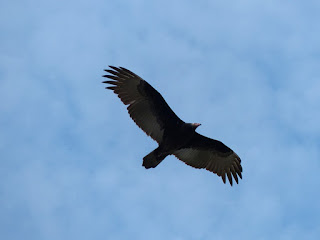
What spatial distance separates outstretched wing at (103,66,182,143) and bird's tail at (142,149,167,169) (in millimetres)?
436

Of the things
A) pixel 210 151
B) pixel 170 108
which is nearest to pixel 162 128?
pixel 170 108

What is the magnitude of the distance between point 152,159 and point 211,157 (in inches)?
79.4

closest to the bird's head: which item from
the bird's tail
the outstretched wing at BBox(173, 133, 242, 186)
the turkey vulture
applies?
the turkey vulture

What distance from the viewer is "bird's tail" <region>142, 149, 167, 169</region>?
16.3m

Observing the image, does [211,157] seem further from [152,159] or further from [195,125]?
[152,159]

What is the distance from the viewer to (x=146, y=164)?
16297 mm

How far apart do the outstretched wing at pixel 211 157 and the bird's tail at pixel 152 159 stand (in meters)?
1.02

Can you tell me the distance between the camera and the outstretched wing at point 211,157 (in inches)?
682

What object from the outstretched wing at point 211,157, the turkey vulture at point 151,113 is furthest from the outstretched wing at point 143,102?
the outstretched wing at point 211,157

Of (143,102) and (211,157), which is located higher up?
(211,157)

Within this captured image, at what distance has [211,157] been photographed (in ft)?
57.9

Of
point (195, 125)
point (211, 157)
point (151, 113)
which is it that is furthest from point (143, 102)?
point (211, 157)

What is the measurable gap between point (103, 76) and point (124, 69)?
1.78ft

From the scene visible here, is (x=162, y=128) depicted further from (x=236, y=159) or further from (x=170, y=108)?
(x=236, y=159)
